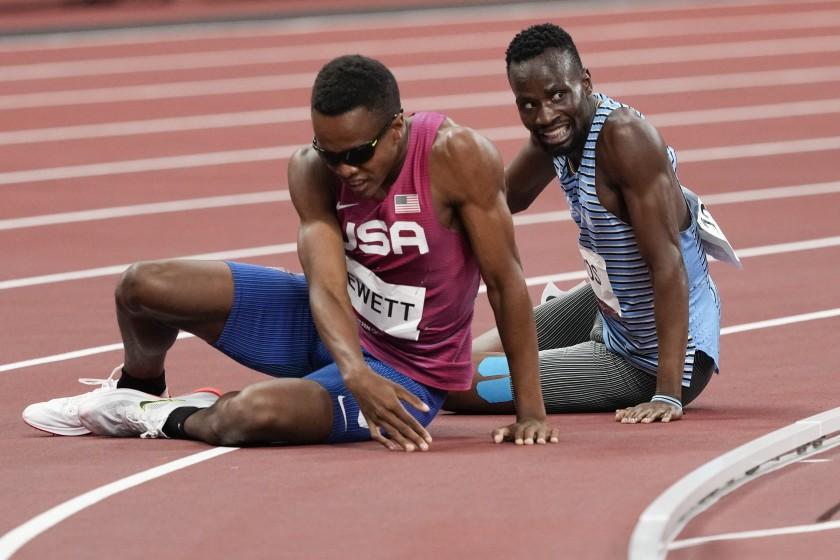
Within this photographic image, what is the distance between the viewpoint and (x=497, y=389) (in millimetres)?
5895

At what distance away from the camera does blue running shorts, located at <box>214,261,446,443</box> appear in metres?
5.32

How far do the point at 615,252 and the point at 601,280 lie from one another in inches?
6.1

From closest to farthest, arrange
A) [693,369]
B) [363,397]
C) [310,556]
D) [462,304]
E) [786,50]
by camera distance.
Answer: [310,556]
[363,397]
[462,304]
[693,369]
[786,50]

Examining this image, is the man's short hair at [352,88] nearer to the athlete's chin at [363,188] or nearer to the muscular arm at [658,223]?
the athlete's chin at [363,188]

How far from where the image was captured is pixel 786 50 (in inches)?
691

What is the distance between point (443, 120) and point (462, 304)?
56 cm

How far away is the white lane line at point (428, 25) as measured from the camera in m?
18.4

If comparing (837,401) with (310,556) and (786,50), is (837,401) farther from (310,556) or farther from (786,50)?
(786,50)

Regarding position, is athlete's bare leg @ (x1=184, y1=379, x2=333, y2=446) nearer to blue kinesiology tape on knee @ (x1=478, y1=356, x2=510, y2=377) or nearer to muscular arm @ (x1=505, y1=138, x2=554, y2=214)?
blue kinesiology tape on knee @ (x1=478, y1=356, x2=510, y2=377)

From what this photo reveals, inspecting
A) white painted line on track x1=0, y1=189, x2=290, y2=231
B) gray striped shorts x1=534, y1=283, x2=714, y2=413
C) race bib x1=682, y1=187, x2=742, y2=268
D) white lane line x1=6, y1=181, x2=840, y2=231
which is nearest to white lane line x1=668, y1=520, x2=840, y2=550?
gray striped shorts x1=534, y1=283, x2=714, y2=413

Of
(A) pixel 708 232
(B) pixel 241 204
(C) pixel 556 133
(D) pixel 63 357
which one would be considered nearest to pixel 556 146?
(C) pixel 556 133

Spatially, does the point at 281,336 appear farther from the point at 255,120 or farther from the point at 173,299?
the point at 255,120

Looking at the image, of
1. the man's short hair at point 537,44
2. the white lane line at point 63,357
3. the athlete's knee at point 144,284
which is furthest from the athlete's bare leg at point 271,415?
the white lane line at point 63,357

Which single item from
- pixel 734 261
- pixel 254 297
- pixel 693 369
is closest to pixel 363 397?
pixel 254 297
